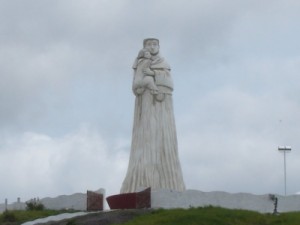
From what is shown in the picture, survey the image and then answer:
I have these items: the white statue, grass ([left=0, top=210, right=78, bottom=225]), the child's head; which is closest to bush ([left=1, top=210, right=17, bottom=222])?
grass ([left=0, top=210, right=78, bottom=225])

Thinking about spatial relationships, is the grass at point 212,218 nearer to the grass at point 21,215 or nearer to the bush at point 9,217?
the grass at point 21,215

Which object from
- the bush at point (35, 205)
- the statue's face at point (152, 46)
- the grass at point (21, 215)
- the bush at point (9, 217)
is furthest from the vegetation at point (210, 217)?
the statue's face at point (152, 46)

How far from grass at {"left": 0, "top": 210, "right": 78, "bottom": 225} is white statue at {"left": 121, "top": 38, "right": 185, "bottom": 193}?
3.73 m

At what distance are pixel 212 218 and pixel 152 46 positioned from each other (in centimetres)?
1139

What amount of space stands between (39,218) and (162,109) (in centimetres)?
770

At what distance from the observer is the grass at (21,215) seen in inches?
1403

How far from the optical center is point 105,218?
32625 mm

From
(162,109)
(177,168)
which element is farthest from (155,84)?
(177,168)

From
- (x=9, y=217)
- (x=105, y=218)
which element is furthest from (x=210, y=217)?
(x=9, y=217)

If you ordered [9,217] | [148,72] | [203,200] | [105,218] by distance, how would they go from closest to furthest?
[105,218], [9,217], [203,200], [148,72]

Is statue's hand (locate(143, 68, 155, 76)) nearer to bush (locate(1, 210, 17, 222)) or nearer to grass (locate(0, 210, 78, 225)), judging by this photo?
grass (locate(0, 210, 78, 225))

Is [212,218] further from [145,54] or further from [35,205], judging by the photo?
[145,54]

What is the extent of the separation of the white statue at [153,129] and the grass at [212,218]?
6109mm

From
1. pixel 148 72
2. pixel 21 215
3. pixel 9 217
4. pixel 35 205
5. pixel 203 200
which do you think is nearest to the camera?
pixel 9 217
